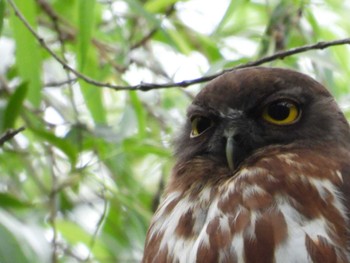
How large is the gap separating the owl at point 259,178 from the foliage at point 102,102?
0.81ft

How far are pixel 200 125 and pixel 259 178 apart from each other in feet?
1.19

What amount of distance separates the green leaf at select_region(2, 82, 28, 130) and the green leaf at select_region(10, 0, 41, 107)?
6cm

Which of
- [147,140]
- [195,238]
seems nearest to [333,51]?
[147,140]

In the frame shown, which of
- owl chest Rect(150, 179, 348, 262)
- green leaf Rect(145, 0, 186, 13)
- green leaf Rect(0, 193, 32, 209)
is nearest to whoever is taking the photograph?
owl chest Rect(150, 179, 348, 262)

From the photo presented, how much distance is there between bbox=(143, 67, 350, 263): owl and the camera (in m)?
3.47

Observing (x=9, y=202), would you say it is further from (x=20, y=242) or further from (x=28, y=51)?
(x=28, y=51)

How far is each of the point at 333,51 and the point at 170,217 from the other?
1.48m

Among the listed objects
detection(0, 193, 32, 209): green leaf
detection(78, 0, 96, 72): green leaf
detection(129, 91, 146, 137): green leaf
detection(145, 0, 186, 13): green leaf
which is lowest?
detection(0, 193, 32, 209): green leaf

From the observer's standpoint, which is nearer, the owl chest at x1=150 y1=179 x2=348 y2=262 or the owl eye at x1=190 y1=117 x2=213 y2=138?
the owl chest at x1=150 y1=179 x2=348 y2=262

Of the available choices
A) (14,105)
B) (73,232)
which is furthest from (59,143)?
(73,232)

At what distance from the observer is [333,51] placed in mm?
4961

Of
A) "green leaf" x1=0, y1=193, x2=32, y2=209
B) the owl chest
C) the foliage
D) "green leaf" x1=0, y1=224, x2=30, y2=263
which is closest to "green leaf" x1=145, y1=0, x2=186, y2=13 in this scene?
the foliage

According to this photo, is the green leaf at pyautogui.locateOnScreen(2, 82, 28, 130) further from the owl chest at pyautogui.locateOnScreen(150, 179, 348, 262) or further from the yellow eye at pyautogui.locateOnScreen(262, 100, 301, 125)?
the yellow eye at pyautogui.locateOnScreen(262, 100, 301, 125)

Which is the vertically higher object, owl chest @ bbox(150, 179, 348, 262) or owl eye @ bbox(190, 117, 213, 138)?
owl eye @ bbox(190, 117, 213, 138)
